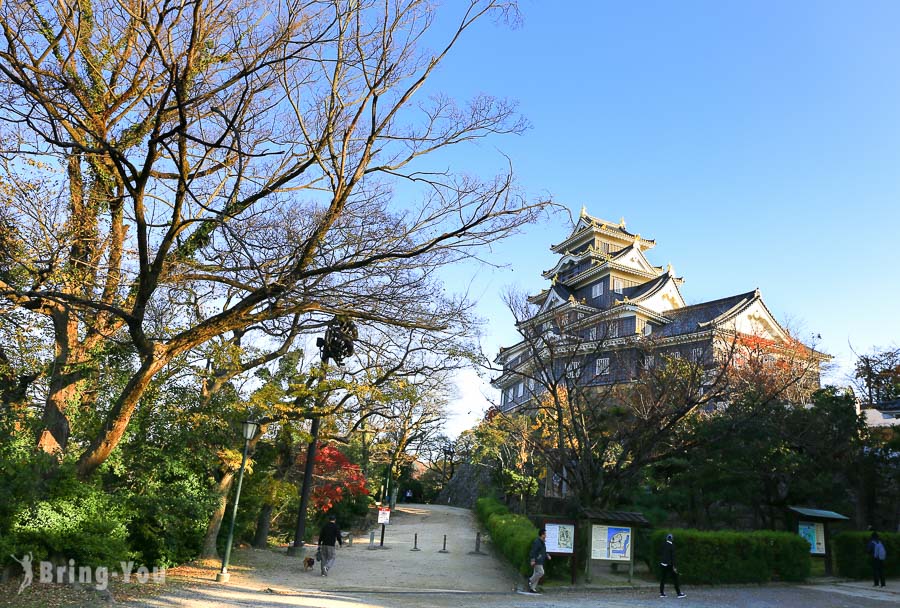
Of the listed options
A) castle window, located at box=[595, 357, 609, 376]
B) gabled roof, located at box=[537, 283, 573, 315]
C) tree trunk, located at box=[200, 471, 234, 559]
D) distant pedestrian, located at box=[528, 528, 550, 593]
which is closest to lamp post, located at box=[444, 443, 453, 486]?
gabled roof, located at box=[537, 283, 573, 315]

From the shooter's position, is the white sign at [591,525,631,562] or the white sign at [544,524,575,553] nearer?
the white sign at [544,524,575,553]

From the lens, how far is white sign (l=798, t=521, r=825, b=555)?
16172 mm

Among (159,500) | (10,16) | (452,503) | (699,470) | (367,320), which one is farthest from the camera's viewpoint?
(452,503)

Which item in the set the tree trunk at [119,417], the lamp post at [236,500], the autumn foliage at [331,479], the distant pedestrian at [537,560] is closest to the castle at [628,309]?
the autumn foliage at [331,479]

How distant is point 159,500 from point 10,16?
9.06m

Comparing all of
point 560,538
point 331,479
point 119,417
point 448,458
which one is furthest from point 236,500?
point 448,458

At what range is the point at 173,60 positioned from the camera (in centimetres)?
727

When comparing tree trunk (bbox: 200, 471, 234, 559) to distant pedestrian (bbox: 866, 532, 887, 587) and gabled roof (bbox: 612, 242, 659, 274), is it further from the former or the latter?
gabled roof (bbox: 612, 242, 659, 274)

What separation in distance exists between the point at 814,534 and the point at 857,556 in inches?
45.3

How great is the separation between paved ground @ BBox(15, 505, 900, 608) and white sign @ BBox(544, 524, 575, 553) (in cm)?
80

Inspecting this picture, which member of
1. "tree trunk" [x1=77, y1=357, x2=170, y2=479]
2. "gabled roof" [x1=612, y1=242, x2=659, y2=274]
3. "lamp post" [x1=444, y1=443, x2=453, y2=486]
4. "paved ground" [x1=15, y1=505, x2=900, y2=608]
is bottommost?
"paved ground" [x1=15, y1=505, x2=900, y2=608]

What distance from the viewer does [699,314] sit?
34406 mm

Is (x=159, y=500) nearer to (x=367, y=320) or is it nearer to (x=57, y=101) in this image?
(x=367, y=320)

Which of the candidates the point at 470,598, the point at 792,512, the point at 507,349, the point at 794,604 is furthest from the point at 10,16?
the point at 507,349
